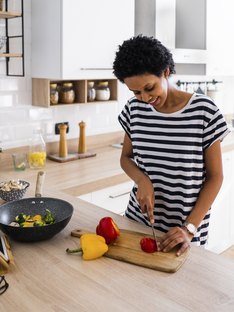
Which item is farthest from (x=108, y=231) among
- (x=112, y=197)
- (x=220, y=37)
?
(x=220, y=37)

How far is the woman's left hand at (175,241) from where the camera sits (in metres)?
1.36

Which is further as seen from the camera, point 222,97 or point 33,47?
point 222,97

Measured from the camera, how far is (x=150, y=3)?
3.09m

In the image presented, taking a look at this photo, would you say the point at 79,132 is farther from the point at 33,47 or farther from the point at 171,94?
the point at 171,94

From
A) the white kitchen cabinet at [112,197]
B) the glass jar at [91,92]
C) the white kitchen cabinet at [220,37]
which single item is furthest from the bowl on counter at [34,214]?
the white kitchen cabinet at [220,37]

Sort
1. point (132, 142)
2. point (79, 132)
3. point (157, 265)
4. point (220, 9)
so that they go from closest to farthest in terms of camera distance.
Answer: point (157, 265)
point (132, 142)
point (79, 132)
point (220, 9)

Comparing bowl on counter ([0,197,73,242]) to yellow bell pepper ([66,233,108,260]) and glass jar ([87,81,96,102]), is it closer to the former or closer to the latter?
yellow bell pepper ([66,233,108,260])

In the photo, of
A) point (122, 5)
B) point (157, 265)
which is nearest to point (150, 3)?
point (122, 5)

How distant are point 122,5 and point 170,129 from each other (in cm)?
146

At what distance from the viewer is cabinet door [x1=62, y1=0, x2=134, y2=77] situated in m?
2.54

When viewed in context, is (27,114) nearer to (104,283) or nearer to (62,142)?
(62,142)

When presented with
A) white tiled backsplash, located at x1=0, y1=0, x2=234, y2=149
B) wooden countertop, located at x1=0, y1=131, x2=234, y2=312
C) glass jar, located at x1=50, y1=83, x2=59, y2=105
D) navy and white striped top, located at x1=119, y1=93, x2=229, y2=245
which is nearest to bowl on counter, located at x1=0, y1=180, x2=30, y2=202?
wooden countertop, located at x1=0, y1=131, x2=234, y2=312

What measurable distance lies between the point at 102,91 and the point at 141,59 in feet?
5.28

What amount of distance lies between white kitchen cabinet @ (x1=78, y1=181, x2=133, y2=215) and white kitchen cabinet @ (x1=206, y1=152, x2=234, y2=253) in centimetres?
93
